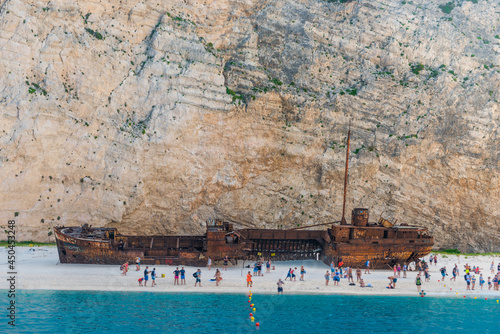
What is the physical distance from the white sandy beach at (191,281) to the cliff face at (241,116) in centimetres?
788

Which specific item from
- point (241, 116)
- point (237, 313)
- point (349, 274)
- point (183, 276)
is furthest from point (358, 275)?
point (241, 116)

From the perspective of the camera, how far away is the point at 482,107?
4275 cm

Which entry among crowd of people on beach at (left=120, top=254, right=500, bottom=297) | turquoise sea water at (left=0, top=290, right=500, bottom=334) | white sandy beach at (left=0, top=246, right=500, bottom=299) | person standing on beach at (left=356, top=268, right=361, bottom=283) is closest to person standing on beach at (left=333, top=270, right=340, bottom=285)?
crowd of people on beach at (left=120, top=254, right=500, bottom=297)

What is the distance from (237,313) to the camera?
21.6 metres

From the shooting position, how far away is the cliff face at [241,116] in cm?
3675

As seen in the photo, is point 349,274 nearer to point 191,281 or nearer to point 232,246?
point 232,246

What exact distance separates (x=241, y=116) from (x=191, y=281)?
60.2 ft

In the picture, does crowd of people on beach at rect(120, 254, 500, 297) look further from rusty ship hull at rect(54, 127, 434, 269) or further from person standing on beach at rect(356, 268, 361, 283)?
rusty ship hull at rect(54, 127, 434, 269)

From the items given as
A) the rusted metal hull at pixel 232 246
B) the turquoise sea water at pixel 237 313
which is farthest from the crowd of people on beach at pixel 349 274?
the turquoise sea water at pixel 237 313

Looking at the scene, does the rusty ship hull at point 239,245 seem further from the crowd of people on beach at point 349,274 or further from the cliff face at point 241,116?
the cliff face at point 241,116

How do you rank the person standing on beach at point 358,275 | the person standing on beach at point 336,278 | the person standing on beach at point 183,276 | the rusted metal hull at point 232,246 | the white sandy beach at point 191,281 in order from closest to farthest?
the white sandy beach at point 191,281
the person standing on beach at point 183,276
the person standing on beach at point 336,278
the person standing on beach at point 358,275
the rusted metal hull at point 232,246

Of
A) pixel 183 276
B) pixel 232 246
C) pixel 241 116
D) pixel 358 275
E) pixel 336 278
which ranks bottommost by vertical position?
pixel 183 276

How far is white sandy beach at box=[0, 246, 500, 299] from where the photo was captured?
25.5m

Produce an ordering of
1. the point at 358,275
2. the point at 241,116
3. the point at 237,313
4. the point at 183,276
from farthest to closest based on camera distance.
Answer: the point at 241,116 → the point at 358,275 → the point at 183,276 → the point at 237,313
